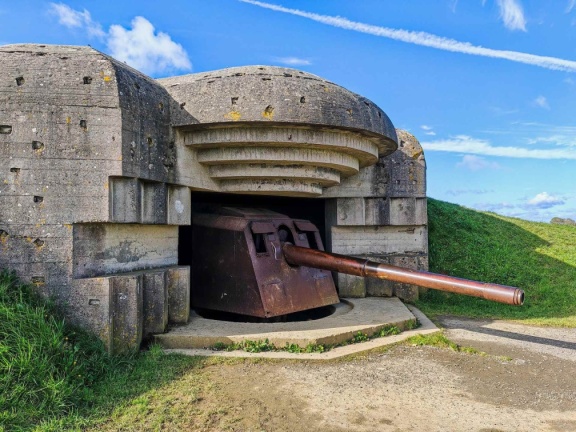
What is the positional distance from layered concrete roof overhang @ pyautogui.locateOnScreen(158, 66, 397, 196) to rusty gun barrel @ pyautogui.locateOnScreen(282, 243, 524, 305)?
926mm

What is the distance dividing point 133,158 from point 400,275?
310cm

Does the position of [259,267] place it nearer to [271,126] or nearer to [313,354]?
[313,354]

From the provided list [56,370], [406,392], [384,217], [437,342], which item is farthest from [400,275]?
[56,370]

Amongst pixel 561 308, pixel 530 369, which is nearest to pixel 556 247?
pixel 561 308

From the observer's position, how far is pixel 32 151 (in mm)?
4430

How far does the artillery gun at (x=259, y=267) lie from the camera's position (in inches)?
221

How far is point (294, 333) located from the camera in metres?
4.86

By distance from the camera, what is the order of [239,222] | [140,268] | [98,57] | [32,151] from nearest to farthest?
[32,151]
[98,57]
[140,268]
[239,222]

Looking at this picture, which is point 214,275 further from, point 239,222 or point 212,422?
point 212,422

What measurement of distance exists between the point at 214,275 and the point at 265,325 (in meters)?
1.12

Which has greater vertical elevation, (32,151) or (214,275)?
(32,151)

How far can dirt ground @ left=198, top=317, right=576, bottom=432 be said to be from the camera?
3.26m

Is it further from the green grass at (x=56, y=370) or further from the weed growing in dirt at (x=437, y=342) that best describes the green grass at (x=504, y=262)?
the green grass at (x=56, y=370)

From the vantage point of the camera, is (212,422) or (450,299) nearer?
(212,422)
